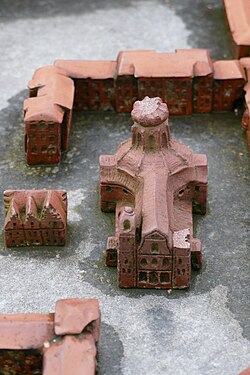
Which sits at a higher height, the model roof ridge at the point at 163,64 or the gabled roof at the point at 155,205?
the model roof ridge at the point at 163,64

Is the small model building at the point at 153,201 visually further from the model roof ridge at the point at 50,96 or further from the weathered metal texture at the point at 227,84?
the weathered metal texture at the point at 227,84

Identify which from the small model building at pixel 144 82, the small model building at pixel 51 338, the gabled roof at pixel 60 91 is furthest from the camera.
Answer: the small model building at pixel 144 82

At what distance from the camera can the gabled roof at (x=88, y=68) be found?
12.5 m

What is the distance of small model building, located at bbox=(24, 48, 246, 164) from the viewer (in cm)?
1225

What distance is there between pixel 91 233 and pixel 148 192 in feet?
3.24

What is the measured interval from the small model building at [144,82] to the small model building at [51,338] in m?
3.35

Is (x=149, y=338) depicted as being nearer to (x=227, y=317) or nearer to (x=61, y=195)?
(x=227, y=317)

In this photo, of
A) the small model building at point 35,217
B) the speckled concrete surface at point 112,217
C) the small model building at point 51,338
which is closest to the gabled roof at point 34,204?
the small model building at point 35,217

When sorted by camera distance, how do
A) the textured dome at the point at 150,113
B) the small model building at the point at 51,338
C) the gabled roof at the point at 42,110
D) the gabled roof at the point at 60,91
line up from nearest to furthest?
the small model building at the point at 51,338 → the textured dome at the point at 150,113 → the gabled roof at the point at 42,110 → the gabled roof at the point at 60,91

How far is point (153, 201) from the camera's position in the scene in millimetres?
9977

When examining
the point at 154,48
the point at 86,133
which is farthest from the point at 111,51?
the point at 86,133

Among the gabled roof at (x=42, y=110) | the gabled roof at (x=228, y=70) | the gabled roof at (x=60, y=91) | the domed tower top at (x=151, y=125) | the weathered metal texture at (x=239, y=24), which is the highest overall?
the weathered metal texture at (x=239, y=24)

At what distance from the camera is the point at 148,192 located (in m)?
10.2

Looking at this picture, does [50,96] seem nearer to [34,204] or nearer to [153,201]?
[34,204]
